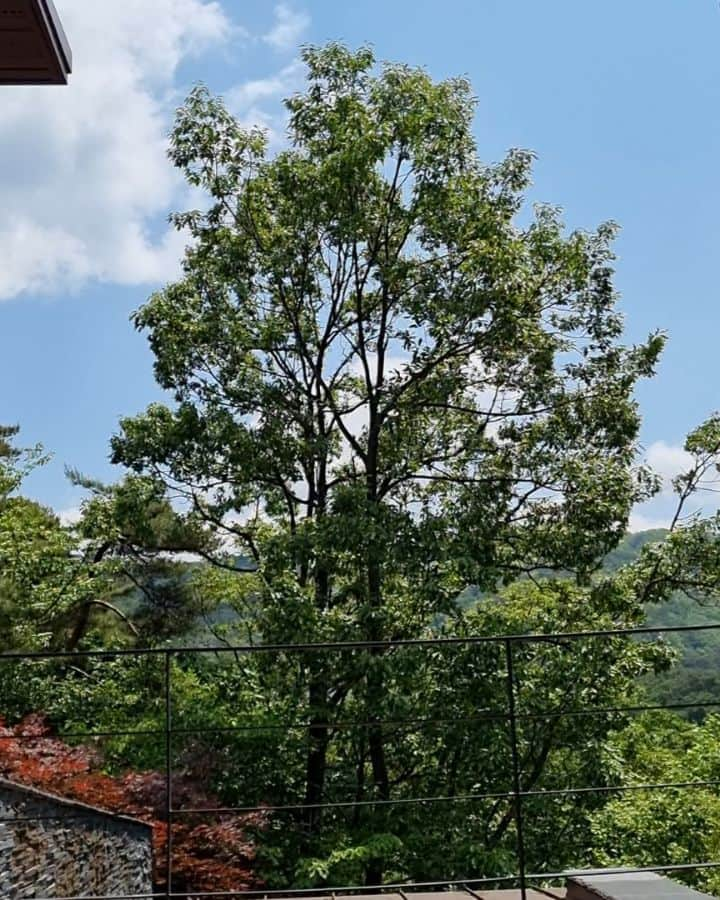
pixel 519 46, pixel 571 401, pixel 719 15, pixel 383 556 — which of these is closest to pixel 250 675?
pixel 383 556

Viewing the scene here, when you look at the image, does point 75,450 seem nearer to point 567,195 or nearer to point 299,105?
point 299,105

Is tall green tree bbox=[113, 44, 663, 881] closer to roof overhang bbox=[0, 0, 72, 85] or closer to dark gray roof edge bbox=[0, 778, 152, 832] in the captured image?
dark gray roof edge bbox=[0, 778, 152, 832]

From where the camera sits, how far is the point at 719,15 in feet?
6.89

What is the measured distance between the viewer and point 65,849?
17.6 feet

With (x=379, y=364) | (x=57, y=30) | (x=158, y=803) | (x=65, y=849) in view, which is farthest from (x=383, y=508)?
(x=57, y=30)

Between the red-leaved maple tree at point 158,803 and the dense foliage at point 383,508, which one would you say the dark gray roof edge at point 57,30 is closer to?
the red-leaved maple tree at point 158,803

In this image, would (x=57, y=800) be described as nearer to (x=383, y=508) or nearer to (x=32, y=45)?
(x=383, y=508)

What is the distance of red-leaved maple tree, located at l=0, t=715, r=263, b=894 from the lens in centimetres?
674

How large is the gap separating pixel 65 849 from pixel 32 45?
467 centimetres

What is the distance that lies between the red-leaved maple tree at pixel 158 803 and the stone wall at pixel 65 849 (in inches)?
17.8

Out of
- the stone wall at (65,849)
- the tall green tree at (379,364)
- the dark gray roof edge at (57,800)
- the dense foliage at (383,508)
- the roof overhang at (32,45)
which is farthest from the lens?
the tall green tree at (379,364)

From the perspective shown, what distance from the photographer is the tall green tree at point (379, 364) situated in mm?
8438

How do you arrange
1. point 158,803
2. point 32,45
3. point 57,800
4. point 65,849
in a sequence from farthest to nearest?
point 158,803 → point 65,849 → point 57,800 → point 32,45

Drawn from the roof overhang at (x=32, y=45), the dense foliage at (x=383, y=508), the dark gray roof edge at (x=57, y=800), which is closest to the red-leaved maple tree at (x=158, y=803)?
the dense foliage at (x=383, y=508)
